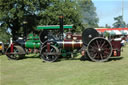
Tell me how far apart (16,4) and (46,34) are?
1224cm

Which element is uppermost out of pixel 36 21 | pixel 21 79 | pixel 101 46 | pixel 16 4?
pixel 16 4

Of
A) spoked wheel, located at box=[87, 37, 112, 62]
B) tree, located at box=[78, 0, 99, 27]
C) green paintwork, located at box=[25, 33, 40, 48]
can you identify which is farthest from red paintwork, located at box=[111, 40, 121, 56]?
tree, located at box=[78, 0, 99, 27]

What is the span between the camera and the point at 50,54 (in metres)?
7.82

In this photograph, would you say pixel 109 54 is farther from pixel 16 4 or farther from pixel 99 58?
pixel 16 4

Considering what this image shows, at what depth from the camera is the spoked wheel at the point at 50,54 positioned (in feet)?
25.6

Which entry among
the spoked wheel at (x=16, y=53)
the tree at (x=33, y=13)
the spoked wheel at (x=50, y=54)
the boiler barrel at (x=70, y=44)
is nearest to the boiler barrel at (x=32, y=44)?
the spoked wheel at (x=16, y=53)

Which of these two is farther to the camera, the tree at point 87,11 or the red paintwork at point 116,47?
the tree at point 87,11

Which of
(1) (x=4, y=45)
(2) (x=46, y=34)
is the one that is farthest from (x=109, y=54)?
(1) (x=4, y=45)

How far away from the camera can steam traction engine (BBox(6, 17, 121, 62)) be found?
7.62m

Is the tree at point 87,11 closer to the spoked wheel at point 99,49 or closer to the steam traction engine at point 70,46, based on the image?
the steam traction engine at point 70,46

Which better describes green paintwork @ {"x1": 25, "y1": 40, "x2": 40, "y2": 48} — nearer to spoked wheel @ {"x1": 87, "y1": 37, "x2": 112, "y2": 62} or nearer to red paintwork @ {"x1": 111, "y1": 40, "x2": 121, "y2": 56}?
spoked wheel @ {"x1": 87, "y1": 37, "x2": 112, "y2": 62}

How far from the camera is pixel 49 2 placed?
21.0 m

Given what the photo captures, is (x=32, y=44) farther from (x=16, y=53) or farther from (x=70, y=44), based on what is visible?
(x=70, y=44)

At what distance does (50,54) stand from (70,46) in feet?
2.96
